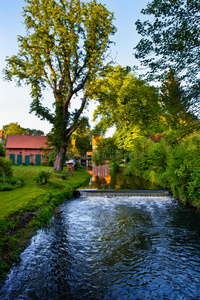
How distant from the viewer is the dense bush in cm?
1104

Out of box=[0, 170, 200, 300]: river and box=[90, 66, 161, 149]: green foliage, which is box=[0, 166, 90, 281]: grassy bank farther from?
box=[90, 66, 161, 149]: green foliage

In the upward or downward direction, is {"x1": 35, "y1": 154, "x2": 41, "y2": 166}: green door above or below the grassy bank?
above

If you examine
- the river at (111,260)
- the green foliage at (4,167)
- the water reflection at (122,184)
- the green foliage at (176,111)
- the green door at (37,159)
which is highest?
the green foliage at (176,111)

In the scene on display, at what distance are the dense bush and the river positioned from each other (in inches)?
92.1

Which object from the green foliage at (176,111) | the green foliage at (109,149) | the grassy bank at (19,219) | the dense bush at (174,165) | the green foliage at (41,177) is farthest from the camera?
the green foliage at (109,149)

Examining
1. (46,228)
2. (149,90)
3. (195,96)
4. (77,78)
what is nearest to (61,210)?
(46,228)

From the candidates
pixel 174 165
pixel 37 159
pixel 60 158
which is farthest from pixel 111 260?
pixel 37 159

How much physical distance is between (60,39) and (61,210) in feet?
48.4

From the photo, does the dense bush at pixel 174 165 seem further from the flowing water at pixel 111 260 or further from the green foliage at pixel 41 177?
the green foliage at pixel 41 177

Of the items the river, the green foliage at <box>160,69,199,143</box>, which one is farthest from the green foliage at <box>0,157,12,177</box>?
the green foliage at <box>160,69,199,143</box>

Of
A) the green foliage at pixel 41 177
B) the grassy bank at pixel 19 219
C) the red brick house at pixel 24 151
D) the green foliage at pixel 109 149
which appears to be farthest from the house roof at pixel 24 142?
the grassy bank at pixel 19 219

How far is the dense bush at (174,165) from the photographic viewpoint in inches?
435

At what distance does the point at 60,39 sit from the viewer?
18203mm

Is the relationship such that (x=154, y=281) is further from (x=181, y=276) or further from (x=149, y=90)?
(x=149, y=90)
